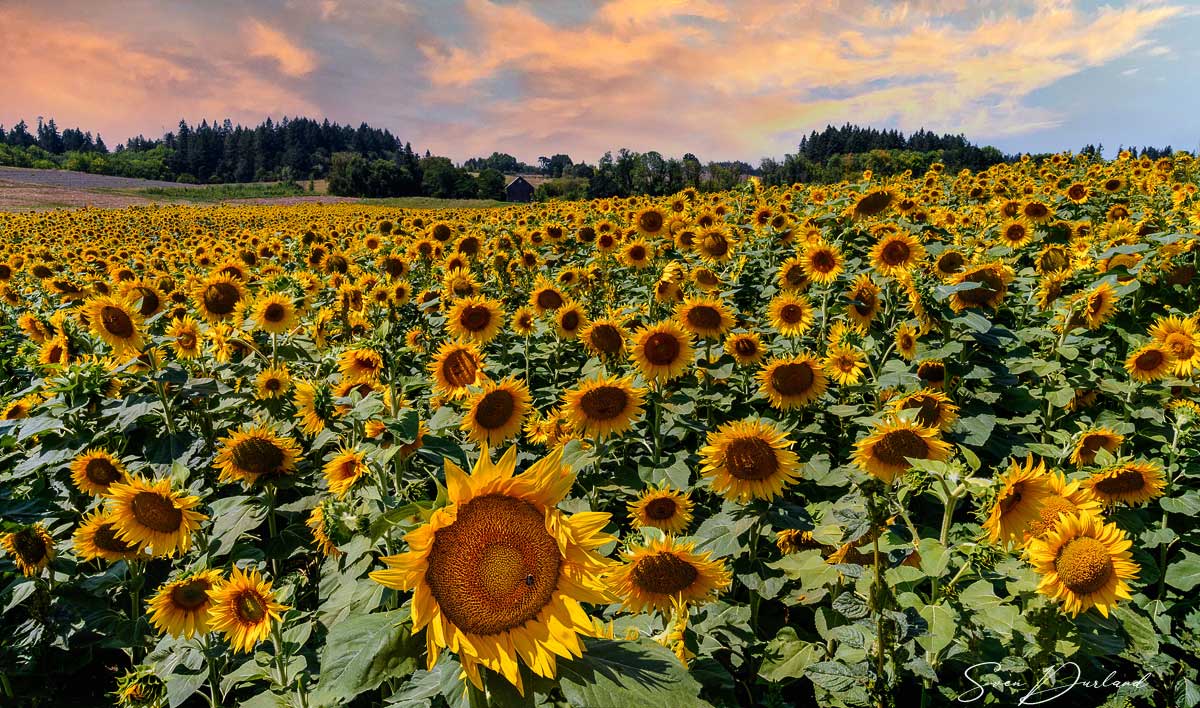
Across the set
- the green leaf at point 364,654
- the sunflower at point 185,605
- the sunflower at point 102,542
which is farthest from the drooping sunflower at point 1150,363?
the sunflower at point 102,542

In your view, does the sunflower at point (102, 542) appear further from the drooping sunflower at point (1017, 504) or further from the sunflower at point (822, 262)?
the sunflower at point (822, 262)

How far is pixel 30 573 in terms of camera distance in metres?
2.93

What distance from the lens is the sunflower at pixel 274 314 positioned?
491cm

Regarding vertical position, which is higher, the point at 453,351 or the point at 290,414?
the point at 453,351

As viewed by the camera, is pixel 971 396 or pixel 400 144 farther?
pixel 400 144

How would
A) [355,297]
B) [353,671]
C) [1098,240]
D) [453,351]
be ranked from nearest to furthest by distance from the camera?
[353,671], [453,351], [355,297], [1098,240]

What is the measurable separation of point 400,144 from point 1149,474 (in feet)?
662

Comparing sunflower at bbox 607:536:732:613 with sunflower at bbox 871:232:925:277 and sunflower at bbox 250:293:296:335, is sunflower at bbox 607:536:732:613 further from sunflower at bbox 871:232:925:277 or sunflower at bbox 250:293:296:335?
sunflower at bbox 250:293:296:335

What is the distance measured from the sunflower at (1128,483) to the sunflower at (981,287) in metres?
1.49

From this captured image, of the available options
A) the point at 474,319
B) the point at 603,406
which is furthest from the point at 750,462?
the point at 474,319

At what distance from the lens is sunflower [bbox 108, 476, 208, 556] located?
273 centimetres

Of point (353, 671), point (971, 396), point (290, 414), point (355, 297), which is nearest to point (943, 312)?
point (971, 396)

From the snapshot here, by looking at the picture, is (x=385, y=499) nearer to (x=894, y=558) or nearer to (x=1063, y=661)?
(x=894, y=558)

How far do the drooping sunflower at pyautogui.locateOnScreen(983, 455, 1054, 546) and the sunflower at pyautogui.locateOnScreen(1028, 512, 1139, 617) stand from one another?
0.12 m
